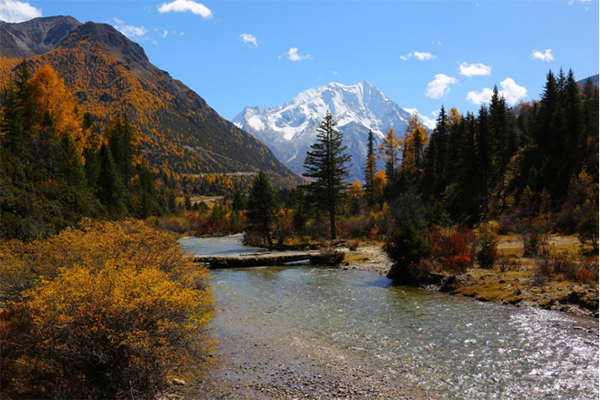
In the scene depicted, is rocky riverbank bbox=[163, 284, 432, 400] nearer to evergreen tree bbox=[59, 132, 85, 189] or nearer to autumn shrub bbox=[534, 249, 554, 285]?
autumn shrub bbox=[534, 249, 554, 285]

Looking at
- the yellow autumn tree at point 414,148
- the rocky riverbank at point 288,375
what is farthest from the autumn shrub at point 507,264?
the yellow autumn tree at point 414,148

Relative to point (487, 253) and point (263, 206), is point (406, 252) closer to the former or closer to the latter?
point (487, 253)

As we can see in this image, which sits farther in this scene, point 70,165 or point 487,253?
point 70,165

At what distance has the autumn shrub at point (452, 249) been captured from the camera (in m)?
25.3

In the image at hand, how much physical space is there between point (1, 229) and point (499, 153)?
235 ft

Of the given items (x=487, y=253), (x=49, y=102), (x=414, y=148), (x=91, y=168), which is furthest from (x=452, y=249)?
(x=414, y=148)

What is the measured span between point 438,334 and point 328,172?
3746 cm

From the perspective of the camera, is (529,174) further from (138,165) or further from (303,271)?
(138,165)

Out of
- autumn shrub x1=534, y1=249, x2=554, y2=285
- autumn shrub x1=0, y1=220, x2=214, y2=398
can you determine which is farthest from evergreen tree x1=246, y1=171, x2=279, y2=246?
autumn shrub x1=0, y1=220, x2=214, y2=398

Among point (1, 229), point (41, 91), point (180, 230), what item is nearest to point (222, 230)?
point (180, 230)

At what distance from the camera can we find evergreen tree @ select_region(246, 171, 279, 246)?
173 feet

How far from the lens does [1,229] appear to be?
23531 millimetres

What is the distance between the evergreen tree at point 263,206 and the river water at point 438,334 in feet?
96.1

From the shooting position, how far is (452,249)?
87.4 feet
